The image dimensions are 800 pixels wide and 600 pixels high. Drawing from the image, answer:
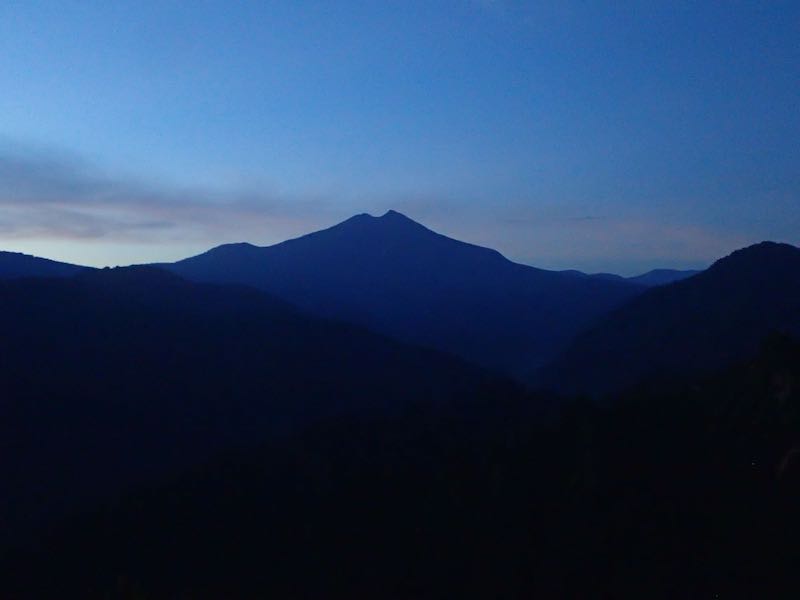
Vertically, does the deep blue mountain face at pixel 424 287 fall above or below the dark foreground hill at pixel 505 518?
above

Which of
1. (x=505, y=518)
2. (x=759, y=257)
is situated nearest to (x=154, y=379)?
(x=505, y=518)

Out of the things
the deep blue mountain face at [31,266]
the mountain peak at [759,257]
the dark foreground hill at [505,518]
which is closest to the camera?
the dark foreground hill at [505,518]

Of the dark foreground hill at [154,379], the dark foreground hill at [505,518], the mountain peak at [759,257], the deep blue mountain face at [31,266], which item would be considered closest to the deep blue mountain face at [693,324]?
the mountain peak at [759,257]

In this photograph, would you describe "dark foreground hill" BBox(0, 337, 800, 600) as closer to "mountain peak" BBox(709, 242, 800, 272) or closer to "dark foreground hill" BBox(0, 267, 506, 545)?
"dark foreground hill" BBox(0, 267, 506, 545)

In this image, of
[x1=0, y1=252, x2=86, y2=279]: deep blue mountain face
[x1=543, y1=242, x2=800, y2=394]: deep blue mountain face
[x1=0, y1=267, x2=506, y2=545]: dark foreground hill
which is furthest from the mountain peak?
[x1=0, y1=252, x2=86, y2=279]: deep blue mountain face

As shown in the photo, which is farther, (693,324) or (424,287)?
(424,287)

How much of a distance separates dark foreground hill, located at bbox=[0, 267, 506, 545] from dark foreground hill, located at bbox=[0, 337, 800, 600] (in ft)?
43.1

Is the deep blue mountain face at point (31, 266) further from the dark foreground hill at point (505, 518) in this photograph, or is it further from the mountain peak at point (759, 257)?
the mountain peak at point (759, 257)

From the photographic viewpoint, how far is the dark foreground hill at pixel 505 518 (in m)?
18.9

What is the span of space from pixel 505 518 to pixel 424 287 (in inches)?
4931

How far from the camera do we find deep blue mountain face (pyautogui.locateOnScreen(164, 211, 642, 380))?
114312 millimetres

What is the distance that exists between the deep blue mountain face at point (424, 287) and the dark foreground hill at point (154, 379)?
30980 millimetres

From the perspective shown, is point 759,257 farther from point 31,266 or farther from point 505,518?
point 31,266

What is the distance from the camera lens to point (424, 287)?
484 feet
